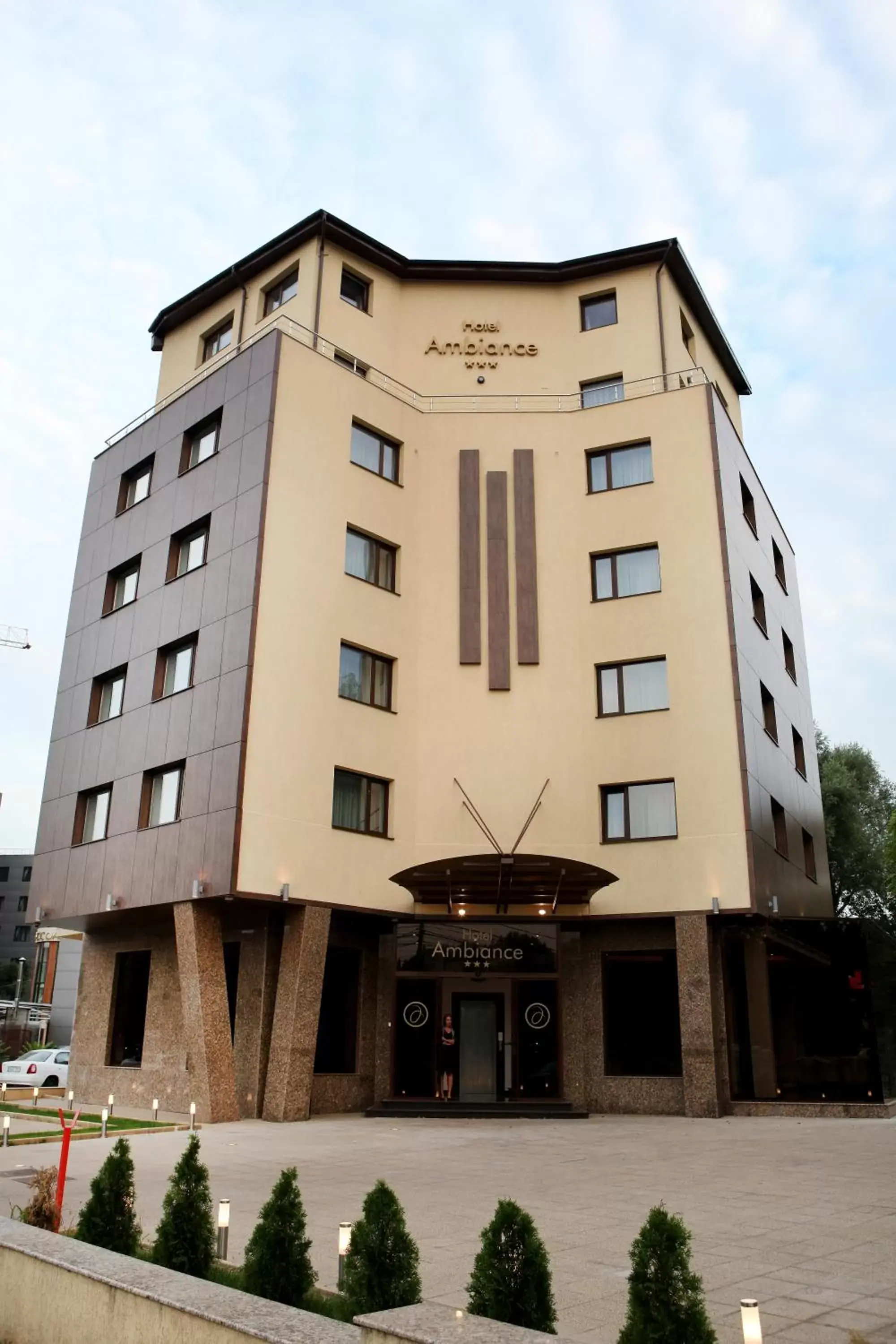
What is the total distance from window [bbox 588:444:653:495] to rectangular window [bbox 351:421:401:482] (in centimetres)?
538

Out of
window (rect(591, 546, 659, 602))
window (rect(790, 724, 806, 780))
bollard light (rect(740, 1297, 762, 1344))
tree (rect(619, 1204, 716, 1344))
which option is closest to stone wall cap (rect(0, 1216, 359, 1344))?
tree (rect(619, 1204, 716, 1344))

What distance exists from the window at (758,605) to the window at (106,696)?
17.4 m

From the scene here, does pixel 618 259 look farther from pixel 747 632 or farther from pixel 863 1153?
pixel 863 1153

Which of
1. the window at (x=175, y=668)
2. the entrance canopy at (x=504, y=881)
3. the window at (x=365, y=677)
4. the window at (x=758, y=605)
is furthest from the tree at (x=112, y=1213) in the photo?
the window at (x=758, y=605)

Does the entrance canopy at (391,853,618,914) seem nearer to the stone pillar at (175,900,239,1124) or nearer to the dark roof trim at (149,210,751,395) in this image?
the stone pillar at (175,900,239,1124)

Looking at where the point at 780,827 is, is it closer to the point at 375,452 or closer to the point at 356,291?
the point at 375,452

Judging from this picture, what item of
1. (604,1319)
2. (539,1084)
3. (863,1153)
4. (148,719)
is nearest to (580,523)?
(148,719)

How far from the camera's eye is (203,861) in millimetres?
23234

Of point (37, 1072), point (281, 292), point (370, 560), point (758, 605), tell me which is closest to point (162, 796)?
point (370, 560)

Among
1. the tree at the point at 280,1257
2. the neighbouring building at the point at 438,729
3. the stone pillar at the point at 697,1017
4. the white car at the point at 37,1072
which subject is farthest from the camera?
the white car at the point at 37,1072

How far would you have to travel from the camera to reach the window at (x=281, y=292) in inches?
1201

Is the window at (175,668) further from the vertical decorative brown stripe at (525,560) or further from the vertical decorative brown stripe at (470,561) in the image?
→ the vertical decorative brown stripe at (525,560)

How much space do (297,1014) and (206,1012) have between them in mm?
1949

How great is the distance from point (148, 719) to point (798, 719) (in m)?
20.7
